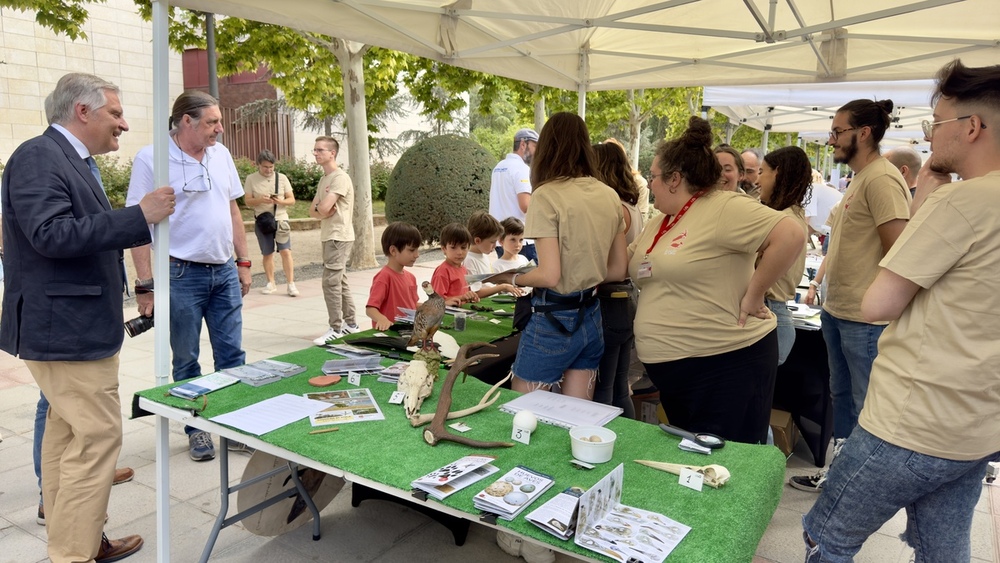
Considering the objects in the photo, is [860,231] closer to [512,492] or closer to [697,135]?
[697,135]

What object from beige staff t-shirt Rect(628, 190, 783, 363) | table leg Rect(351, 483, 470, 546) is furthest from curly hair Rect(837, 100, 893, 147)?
table leg Rect(351, 483, 470, 546)

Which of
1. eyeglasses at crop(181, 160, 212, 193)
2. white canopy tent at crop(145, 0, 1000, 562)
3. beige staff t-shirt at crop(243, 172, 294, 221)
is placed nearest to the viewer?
eyeglasses at crop(181, 160, 212, 193)

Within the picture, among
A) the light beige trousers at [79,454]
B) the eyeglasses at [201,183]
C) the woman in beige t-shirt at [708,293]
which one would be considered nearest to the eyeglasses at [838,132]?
the woman in beige t-shirt at [708,293]

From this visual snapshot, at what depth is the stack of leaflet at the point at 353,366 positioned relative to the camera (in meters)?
2.75

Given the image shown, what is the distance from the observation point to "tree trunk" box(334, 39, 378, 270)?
363 inches

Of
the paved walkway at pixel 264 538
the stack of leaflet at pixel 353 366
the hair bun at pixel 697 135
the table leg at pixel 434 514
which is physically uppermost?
the hair bun at pixel 697 135

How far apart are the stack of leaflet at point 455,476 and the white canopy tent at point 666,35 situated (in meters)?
2.31

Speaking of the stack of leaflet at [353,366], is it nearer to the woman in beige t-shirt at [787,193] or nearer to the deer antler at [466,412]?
the deer antler at [466,412]

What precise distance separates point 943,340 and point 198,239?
3230 mm

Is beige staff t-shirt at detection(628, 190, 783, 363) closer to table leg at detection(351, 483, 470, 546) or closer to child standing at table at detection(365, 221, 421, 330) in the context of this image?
table leg at detection(351, 483, 470, 546)

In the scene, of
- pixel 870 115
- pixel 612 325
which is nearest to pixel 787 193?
pixel 870 115

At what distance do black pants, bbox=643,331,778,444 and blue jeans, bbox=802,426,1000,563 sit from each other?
2.30 ft

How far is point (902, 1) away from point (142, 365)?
6.04m

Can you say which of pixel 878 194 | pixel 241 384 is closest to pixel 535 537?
pixel 241 384
